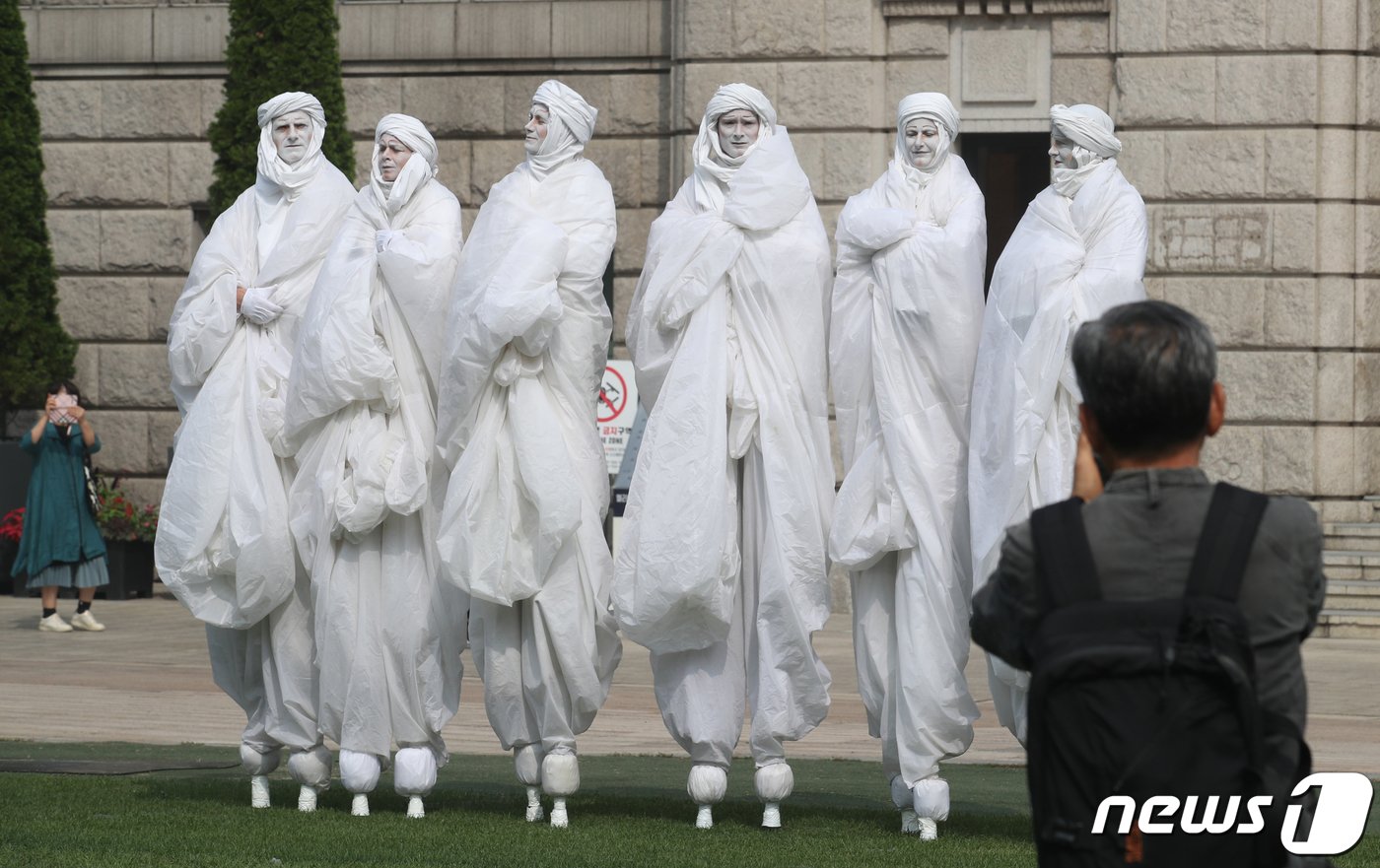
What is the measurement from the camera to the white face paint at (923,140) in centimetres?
775

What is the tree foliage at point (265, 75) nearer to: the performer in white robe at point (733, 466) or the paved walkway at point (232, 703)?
the paved walkway at point (232, 703)

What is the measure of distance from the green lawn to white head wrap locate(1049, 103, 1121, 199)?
88.5 inches

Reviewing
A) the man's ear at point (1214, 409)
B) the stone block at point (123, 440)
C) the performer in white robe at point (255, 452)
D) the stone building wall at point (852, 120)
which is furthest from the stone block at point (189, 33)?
the man's ear at point (1214, 409)

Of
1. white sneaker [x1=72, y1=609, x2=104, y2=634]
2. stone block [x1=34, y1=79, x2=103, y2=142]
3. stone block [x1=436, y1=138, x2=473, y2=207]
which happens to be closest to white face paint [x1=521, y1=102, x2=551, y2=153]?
white sneaker [x1=72, y1=609, x2=104, y2=634]

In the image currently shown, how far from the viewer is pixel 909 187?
7812mm

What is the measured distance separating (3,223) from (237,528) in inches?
385

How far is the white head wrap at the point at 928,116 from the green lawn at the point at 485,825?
7.55ft

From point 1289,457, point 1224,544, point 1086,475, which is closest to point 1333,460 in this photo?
point 1289,457

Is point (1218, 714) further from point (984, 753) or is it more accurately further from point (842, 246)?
point (984, 753)

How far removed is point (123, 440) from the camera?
1775 cm

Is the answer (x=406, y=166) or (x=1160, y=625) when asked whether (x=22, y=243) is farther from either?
(x=1160, y=625)

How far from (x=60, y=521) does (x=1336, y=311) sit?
8.90 metres

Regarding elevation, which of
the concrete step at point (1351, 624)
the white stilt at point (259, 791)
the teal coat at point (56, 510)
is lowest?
the concrete step at point (1351, 624)

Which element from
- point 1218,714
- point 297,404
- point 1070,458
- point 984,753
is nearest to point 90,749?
point 297,404
